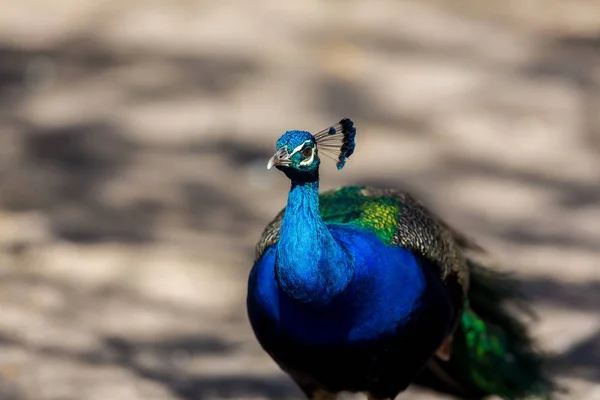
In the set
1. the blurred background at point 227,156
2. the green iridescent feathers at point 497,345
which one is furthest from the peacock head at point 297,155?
the blurred background at point 227,156

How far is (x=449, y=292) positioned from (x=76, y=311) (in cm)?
193

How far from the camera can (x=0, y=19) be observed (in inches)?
266

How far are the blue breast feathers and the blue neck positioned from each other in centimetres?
7

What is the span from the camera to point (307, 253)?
8.71ft

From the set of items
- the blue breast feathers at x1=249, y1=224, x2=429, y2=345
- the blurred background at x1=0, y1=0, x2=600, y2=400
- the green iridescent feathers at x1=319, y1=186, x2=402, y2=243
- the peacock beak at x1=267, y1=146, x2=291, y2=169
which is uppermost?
the blurred background at x1=0, y1=0, x2=600, y2=400

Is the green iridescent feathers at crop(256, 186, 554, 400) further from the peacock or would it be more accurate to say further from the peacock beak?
the peacock beak

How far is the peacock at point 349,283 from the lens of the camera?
2658 mm

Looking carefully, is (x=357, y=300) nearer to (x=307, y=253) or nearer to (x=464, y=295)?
(x=307, y=253)

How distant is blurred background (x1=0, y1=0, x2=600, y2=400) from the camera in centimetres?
428

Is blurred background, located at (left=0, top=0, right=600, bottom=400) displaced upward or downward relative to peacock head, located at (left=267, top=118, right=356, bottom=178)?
upward

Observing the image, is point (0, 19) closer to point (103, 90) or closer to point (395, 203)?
point (103, 90)

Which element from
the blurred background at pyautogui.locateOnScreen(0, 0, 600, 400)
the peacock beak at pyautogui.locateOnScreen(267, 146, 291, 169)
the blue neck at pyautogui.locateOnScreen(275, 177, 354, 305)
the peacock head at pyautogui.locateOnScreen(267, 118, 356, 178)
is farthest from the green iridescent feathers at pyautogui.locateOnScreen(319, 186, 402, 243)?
the blurred background at pyautogui.locateOnScreen(0, 0, 600, 400)

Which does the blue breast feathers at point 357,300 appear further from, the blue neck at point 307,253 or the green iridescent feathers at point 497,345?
the green iridescent feathers at point 497,345

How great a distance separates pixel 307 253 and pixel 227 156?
3.22 m
